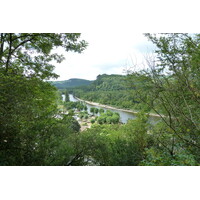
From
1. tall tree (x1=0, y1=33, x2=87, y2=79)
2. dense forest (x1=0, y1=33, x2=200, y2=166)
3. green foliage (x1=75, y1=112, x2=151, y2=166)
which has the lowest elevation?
green foliage (x1=75, y1=112, x2=151, y2=166)

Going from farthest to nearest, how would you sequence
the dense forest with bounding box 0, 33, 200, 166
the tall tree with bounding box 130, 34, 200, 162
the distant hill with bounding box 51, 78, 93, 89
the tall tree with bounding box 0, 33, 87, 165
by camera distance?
the distant hill with bounding box 51, 78, 93, 89 → the tall tree with bounding box 0, 33, 87, 165 → the dense forest with bounding box 0, 33, 200, 166 → the tall tree with bounding box 130, 34, 200, 162

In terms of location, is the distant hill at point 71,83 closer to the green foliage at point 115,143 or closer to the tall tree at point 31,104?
the tall tree at point 31,104

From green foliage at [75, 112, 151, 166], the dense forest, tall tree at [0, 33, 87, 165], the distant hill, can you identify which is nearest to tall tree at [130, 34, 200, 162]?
the dense forest

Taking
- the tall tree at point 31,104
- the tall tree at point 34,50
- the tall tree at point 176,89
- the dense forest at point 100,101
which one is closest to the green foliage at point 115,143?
the dense forest at point 100,101

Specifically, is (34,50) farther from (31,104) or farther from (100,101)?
(100,101)

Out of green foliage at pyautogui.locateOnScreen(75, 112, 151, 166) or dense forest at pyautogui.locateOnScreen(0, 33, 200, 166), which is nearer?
dense forest at pyautogui.locateOnScreen(0, 33, 200, 166)

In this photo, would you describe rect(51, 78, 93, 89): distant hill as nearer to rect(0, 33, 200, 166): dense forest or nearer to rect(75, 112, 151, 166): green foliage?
rect(0, 33, 200, 166): dense forest
